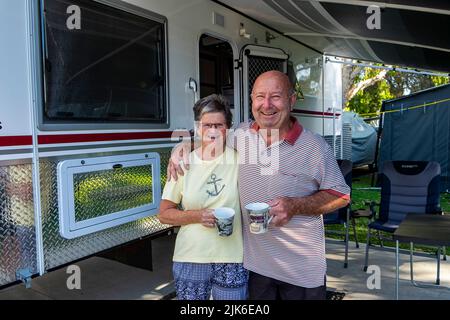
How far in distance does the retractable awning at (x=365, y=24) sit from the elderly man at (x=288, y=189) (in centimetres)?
237

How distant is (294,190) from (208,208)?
37 cm

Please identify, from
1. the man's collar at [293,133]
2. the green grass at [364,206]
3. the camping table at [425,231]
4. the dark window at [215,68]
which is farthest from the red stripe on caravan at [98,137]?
the green grass at [364,206]

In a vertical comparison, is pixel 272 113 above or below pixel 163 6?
below

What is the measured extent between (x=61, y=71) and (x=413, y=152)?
26.7 feet

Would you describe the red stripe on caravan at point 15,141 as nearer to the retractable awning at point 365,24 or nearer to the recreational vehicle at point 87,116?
the recreational vehicle at point 87,116

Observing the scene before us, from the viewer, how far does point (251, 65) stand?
480 cm

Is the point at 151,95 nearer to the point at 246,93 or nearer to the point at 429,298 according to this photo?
the point at 246,93

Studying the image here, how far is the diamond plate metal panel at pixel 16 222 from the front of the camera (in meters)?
2.40

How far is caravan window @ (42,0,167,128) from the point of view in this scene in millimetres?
2688

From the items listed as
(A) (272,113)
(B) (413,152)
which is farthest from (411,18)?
(B) (413,152)

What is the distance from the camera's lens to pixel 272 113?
173 centimetres

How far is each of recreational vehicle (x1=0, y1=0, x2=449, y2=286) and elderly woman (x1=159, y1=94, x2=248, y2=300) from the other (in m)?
1.13
